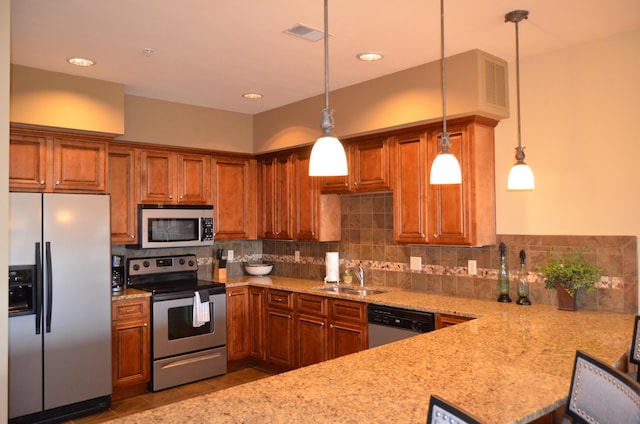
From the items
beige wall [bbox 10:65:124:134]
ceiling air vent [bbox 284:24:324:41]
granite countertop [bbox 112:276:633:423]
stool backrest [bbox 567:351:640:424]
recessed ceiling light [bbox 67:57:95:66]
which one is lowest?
granite countertop [bbox 112:276:633:423]

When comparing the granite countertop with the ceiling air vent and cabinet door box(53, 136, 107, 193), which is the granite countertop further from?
cabinet door box(53, 136, 107, 193)

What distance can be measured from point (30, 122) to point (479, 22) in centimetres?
317

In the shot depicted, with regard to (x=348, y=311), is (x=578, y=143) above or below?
above

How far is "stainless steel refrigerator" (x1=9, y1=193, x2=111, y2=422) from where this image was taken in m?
3.48

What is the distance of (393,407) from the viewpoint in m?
1.65

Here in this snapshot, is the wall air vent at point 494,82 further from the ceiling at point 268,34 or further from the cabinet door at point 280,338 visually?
the cabinet door at point 280,338

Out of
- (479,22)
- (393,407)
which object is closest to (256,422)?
(393,407)

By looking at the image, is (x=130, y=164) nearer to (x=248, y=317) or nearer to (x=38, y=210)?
(x=38, y=210)

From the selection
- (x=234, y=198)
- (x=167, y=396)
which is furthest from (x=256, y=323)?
(x=234, y=198)

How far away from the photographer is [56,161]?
12.5 feet

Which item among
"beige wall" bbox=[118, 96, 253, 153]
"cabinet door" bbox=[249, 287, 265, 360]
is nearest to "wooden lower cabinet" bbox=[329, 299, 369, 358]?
"cabinet door" bbox=[249, 287, 265, 360]

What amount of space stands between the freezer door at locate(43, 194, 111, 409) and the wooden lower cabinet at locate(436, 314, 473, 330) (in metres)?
2.54

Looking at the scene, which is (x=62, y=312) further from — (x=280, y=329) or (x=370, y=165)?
(x=370, y=165)

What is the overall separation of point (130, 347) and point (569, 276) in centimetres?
341
